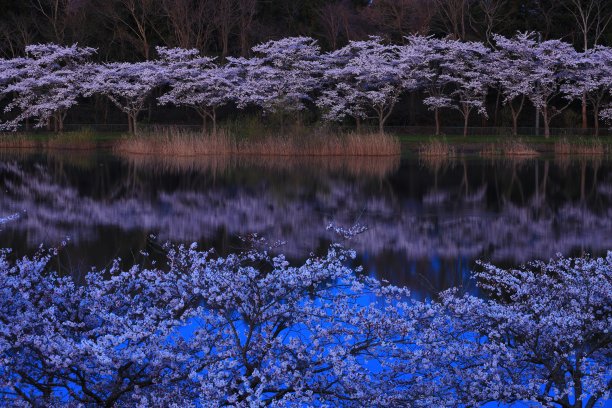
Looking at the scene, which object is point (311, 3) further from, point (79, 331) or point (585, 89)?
point (79, 331)

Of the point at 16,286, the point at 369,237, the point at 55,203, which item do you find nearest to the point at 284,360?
the point at 16,286

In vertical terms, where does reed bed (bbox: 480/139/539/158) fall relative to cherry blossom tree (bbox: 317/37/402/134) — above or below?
below

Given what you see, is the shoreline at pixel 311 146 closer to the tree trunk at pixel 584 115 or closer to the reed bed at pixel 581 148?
the reed bed at pixel 581 148

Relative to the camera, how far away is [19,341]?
4.32m

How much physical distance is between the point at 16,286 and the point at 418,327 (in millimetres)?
2562

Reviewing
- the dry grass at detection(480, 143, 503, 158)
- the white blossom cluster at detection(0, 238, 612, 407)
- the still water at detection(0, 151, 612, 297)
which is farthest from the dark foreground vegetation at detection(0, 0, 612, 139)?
the white blossom cluster at detection(0, 238, 612, 407)

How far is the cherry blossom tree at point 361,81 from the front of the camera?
3459 cm

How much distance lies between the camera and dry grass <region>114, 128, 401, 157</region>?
29.4 metres

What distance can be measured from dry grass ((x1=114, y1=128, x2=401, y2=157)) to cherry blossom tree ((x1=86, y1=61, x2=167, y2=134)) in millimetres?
5079

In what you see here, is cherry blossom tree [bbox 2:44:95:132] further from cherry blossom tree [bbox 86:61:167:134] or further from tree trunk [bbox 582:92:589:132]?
tree trunk [bbox 582:92:589:132]

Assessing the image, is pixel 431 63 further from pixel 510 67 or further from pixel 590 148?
pixel 590 148

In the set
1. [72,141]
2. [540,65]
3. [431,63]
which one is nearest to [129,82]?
[72,141]

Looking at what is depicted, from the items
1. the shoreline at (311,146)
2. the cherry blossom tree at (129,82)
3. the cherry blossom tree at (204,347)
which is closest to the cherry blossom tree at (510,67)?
the shoreline at (311,146)

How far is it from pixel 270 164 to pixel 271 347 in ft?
72.0
